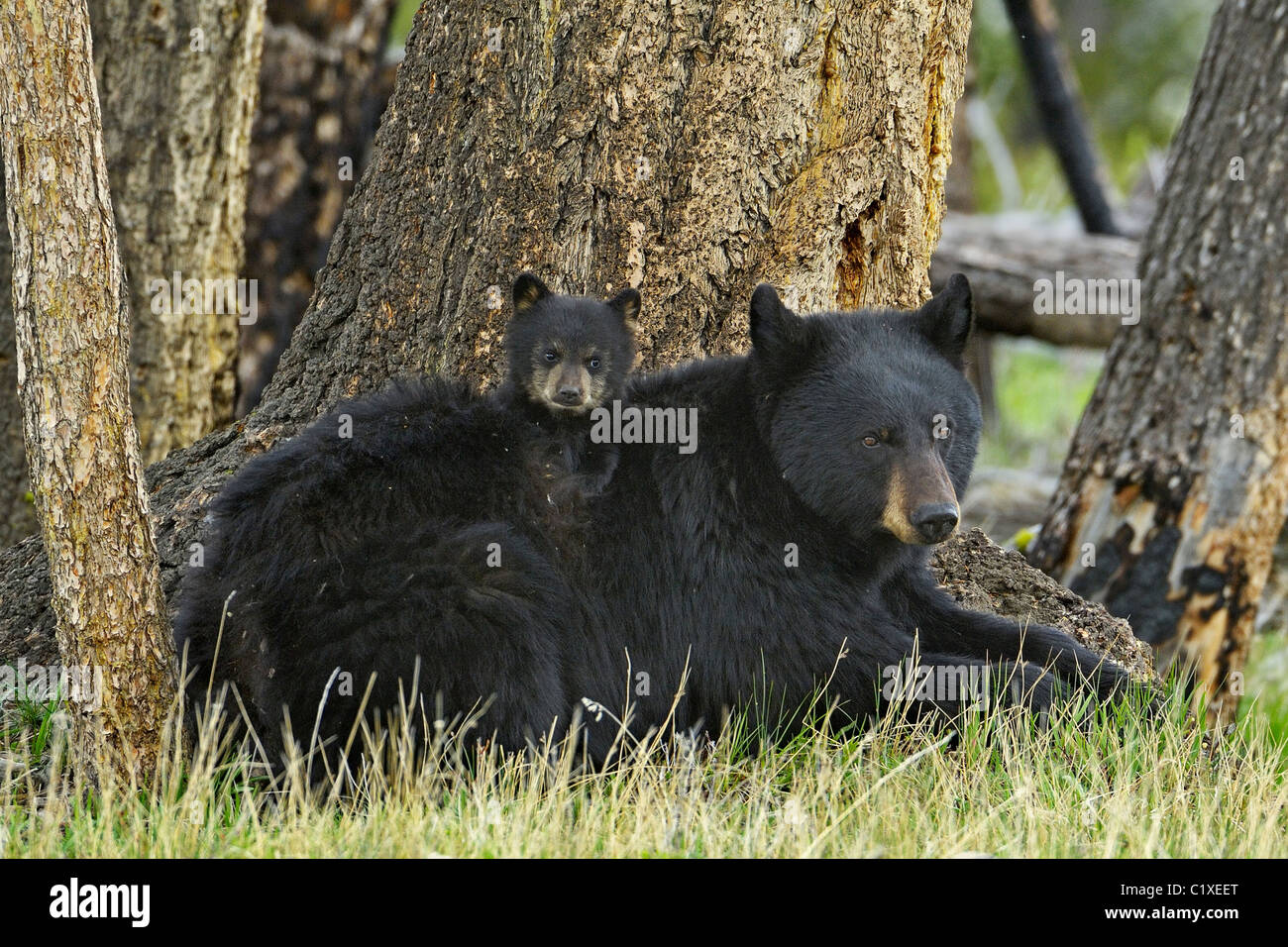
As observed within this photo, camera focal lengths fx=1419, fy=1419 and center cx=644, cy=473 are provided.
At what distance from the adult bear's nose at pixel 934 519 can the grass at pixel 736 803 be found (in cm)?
59

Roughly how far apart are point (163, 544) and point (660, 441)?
6.40 feet

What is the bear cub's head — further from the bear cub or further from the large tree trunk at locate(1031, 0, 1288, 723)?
the large tree trunk at locate(1031, 0, 1288, 723)

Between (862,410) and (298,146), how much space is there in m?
5.80

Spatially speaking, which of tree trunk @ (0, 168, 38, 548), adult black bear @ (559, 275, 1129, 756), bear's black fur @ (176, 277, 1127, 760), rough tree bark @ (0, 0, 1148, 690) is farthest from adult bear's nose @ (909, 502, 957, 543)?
tree trunk @ (0, 168, 38, 548)

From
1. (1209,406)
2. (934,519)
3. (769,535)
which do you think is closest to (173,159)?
(769,535)

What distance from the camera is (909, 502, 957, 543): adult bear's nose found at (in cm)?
395

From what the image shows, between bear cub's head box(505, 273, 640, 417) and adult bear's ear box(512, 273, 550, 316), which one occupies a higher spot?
adult bear's ear box(512, 273, 550, 316)

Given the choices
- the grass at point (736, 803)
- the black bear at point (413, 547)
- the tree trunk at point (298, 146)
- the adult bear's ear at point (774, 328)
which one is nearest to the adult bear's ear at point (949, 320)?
the adult bear's ear at point (774, 328)

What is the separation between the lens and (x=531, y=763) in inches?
152

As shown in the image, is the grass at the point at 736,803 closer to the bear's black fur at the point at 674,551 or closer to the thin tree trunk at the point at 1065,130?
the bear's black fur at the point at 674,551

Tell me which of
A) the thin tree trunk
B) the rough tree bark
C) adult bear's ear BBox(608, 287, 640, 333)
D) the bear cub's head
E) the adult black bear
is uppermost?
the thin tree trunk

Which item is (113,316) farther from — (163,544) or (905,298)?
(905,298)

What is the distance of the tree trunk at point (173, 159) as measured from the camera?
735 centimetres

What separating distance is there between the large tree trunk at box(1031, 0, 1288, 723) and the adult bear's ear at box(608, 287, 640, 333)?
3504 mm
